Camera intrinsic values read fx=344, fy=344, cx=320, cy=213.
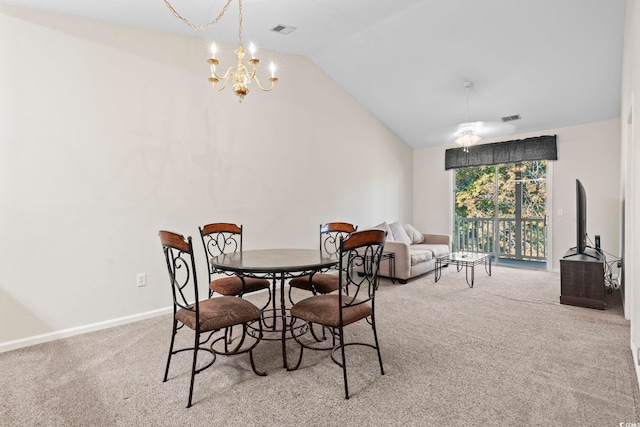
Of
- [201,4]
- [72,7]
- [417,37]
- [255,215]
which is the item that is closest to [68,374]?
[255,215]

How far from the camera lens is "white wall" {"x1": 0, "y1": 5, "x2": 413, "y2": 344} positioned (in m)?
2.74

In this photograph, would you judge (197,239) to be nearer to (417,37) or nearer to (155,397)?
(155,397)

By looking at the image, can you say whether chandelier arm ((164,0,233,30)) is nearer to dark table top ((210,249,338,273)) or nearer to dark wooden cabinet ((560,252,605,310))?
dark table top ((210,249,338,273))

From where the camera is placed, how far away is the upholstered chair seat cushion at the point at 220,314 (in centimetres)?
200

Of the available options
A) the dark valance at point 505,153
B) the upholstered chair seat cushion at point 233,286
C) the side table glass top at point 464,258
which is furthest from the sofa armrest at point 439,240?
the upholstered chair seat cushion at point 233,286

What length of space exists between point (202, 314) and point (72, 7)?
2787 mm

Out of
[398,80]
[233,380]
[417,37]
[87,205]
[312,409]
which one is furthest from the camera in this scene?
[398,80]

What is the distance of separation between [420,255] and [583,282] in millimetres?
1921

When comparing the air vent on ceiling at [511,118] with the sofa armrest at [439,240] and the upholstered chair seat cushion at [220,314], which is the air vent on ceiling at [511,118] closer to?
the sofa armrest at [439,240]

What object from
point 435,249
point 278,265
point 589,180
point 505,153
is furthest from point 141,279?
point 589,180

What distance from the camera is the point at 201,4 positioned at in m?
3.07

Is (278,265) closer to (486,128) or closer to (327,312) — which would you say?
(327,312)

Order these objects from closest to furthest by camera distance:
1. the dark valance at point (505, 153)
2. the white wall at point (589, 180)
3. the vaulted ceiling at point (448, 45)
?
the vaulted ceiling at point (448, 45) < the white wall at point (589, 180) < the dark valance at point (505, 153)

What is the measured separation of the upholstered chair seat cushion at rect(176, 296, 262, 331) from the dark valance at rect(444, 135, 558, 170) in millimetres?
5411
